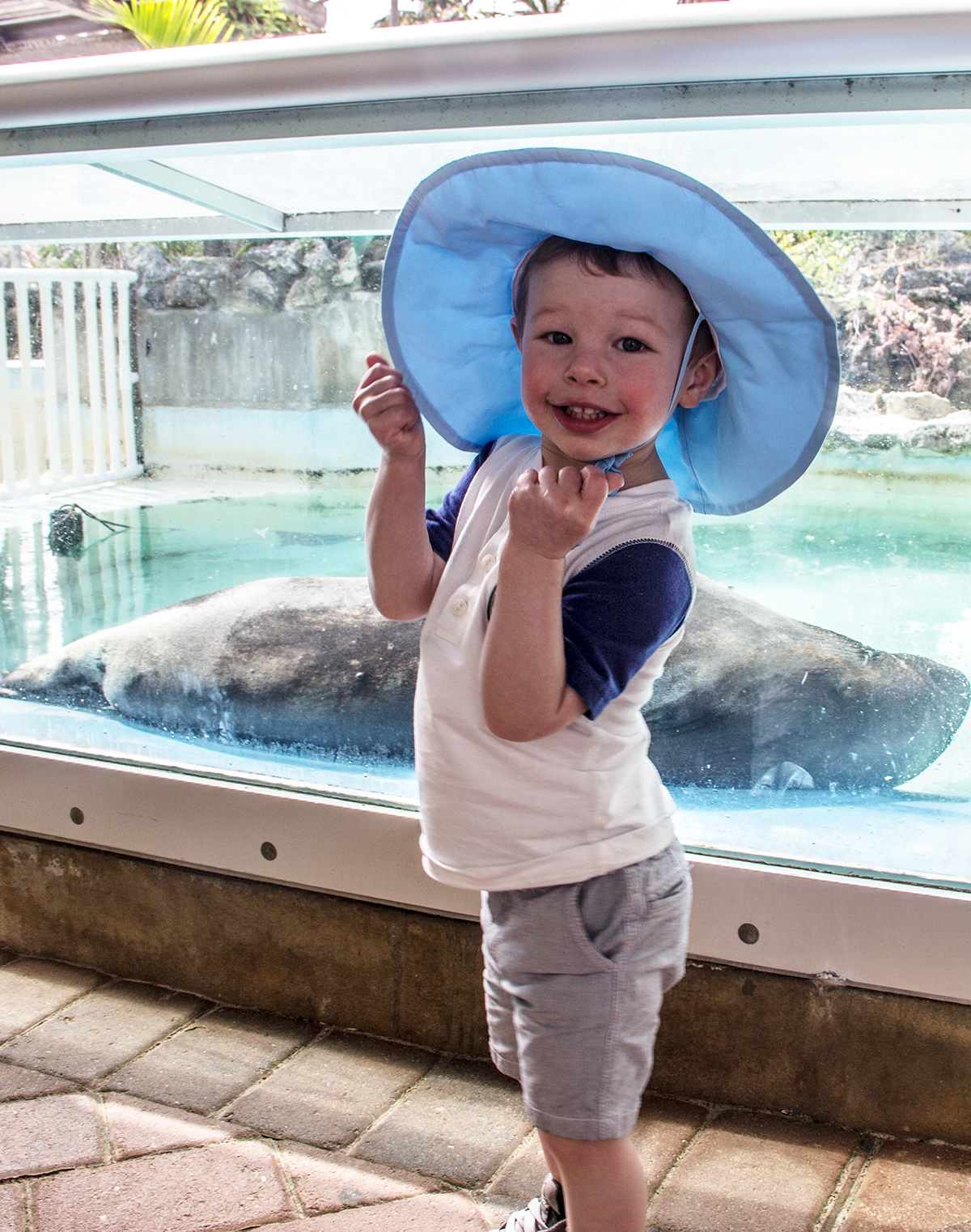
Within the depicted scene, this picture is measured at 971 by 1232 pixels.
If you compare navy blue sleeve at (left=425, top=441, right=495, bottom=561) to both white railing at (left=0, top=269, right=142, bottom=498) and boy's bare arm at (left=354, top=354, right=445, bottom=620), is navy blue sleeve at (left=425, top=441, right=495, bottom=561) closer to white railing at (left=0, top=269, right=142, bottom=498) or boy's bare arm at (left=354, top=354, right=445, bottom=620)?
boy's bare arm at (left=354, top=354, right=445, bottom=620)

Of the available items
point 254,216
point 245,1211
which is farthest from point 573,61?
point 245,1211

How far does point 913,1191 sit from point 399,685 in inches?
41.1

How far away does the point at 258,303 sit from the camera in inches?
67.7

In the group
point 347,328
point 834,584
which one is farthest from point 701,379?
point 347,328

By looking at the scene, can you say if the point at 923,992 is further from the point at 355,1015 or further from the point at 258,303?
the point at 258,303

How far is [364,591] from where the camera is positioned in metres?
1.90

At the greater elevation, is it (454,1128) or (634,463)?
(634,463)

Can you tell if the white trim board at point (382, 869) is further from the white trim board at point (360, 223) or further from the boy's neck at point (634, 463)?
the white trim board at point (360, 223)

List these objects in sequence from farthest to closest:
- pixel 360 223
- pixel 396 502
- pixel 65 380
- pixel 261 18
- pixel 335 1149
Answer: pixel 261 18 → pixel 65 380 → pixel 360 223 → pixel 335 1149 → pixel 396 502

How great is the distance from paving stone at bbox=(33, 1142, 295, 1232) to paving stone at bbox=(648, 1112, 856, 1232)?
1.64ft

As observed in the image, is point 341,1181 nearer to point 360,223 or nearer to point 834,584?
point 834,584

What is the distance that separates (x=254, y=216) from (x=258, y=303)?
13 cm

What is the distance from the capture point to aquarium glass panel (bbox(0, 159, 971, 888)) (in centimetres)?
142

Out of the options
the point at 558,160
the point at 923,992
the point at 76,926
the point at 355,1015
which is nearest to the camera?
the point at 558,160
